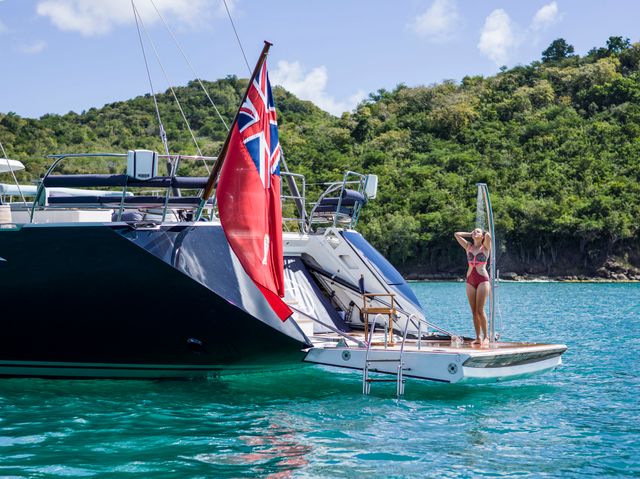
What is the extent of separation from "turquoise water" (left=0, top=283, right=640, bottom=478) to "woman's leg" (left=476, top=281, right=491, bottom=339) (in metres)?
0.78

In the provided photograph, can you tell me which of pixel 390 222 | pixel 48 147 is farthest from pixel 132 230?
pixel 390 222

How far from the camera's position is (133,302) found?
939 cm

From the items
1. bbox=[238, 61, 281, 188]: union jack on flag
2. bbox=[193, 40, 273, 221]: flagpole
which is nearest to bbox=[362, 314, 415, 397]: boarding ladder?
bbox=[238, 61, 281, 188]: union jack on flag

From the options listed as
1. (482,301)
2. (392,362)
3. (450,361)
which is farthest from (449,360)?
(482,301)

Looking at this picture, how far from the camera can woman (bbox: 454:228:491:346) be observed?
10.2 meters

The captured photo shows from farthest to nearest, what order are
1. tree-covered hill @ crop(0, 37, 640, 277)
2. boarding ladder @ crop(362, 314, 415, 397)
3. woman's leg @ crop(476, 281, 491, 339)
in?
tree-covered hill @ crop(0, 37, 640, 277), woman's leg @ crop(476, 281, 491, 339), boarding ladder @ crop(362, 314, 415, 397)

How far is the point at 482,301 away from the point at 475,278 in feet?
1.03

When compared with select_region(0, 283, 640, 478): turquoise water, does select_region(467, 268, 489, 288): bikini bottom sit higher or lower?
A: higher

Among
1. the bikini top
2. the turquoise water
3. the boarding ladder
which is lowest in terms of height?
the turquoise water

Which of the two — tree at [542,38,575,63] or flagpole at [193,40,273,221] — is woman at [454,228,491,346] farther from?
tree at [542,38,575,63]

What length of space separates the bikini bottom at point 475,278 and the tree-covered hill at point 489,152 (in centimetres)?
3926

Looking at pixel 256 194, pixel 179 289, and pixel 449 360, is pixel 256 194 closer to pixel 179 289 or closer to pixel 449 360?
pixel 179 289

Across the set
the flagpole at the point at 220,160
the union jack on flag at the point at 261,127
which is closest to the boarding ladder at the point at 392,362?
the union jack on flag at the point at 261,127

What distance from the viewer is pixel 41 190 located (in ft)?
32.7
